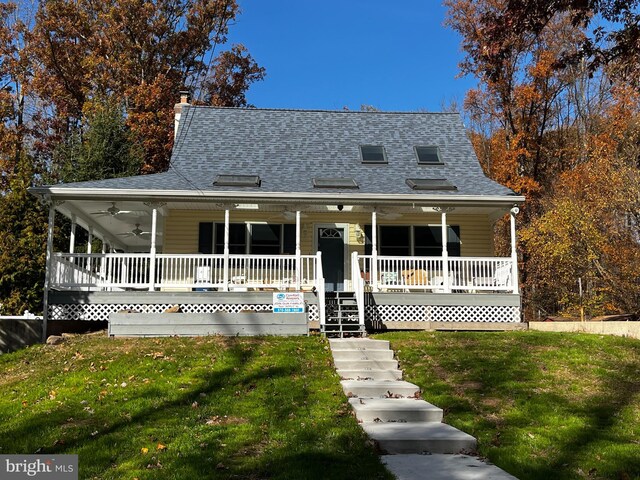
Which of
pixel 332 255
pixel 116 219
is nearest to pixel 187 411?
pixel 332 255

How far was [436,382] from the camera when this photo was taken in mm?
9406

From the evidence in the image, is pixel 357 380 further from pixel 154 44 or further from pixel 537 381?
pixel 154 44

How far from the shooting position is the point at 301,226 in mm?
17781

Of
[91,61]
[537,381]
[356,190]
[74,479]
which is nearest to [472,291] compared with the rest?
[356,190]

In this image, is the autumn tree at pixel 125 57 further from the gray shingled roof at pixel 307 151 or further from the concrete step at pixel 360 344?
the concrete step at pixel 360 344

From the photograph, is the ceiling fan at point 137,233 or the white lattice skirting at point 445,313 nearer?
the white lattice skirting at point 445,313

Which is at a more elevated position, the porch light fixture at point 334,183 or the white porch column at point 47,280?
the porch light fixture at point 334,183

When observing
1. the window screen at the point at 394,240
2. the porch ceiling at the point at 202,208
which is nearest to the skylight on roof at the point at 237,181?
the porch ceiling at the point at 202,208

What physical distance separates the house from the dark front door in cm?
3

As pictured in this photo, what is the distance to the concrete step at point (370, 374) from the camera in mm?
9828

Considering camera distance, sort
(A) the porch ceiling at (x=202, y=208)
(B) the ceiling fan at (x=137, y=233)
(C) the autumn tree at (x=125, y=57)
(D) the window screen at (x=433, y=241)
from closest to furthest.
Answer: (A) the porch ceiling at (x=202, y=208)
(D) the window screen at (x=433, y=241)
(B) the ceiling fan at (x=137, y=233)
(C) the autumn tree at (x=125, y=57)

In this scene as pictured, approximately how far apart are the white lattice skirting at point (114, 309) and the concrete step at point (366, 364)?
170 inches

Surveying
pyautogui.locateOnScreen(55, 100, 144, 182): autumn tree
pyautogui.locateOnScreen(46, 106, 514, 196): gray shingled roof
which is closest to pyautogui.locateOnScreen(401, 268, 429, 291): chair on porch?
pyautogui.locateOnScreen(46, 106, 514, 196): gray shingled roof

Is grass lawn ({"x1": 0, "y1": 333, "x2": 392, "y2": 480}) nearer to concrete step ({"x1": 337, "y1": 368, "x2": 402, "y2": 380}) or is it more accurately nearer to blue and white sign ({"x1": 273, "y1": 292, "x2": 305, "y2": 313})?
concrete step ({"x1": 337, "y1": 368, "x2": 402, "y2": 380})
